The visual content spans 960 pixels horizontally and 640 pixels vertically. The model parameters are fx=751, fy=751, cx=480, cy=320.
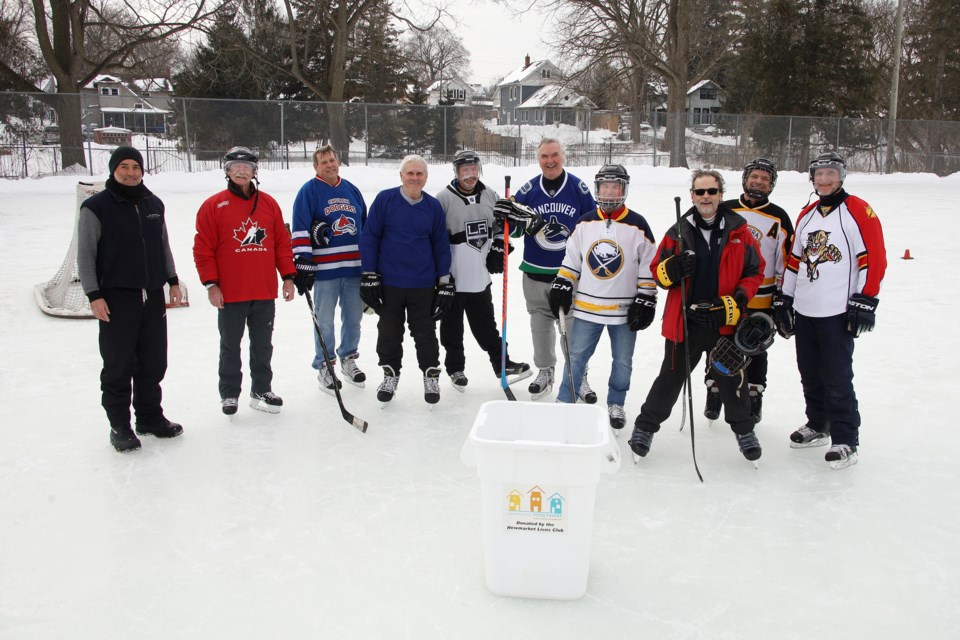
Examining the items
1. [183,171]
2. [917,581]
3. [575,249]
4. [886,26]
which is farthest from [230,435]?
[886,26]

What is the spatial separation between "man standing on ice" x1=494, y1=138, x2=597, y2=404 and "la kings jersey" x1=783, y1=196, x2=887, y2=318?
1152 millimetres

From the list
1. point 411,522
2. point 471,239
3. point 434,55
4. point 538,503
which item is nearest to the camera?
point 538,503

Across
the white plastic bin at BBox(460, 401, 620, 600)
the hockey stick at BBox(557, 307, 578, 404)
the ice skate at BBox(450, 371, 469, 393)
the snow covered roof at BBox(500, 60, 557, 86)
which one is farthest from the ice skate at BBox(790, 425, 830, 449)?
the snow covered roof at BBox(500, 60, 557, 86)

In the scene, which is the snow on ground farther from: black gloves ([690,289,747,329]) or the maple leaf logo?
the maple leaf logo

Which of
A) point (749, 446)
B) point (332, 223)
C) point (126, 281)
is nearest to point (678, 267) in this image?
point (749, 446)

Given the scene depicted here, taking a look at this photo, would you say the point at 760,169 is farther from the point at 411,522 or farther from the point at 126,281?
the point at 126,281

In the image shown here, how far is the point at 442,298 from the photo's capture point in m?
4.06

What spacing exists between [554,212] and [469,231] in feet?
1.56

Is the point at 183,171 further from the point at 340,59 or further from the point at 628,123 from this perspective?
the point at 628,123

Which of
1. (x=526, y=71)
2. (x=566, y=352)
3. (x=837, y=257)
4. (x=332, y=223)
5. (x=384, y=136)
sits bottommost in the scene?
(x=566, y=352)

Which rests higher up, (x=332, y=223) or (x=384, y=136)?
(x=384, y=136)

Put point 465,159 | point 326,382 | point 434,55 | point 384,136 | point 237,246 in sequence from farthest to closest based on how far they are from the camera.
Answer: point 434,55
point 384,136
point 326,382
point 465,159
point 237,246

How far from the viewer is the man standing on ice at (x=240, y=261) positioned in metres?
3.71

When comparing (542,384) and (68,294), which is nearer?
(542,384)
